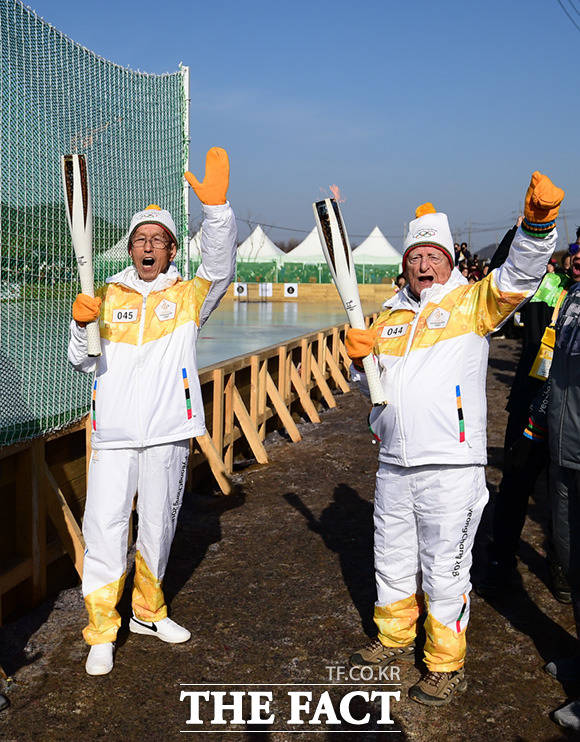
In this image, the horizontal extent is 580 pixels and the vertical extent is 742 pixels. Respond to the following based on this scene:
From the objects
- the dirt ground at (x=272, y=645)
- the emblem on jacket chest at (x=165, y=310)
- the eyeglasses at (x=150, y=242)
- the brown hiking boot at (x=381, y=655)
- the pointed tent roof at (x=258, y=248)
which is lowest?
the dirt ground at (x=272, y=645)

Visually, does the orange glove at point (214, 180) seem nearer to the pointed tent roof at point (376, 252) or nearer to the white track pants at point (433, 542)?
the white track pants at point (433, 542)

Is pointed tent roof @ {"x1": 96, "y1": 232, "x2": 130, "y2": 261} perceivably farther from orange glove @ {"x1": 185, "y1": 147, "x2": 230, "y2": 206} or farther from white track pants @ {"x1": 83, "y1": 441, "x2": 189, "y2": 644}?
white track pants @ {"x1": 83, "y1": 441, "x2": 189, "y2": 644}

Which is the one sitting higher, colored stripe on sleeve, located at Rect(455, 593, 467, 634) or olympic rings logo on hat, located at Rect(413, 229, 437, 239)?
olympic rings logo on hat, located at Rect(413, 229, 437, 239)

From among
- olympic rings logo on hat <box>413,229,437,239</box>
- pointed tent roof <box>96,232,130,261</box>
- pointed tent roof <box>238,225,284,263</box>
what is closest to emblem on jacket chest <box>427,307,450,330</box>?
olympic rings logo on hat <box>413,229,437,239</box>

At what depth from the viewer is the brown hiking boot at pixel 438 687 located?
3076 millimetres

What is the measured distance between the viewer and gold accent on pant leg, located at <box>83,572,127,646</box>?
331cm

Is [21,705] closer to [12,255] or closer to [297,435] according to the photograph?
[12,255]

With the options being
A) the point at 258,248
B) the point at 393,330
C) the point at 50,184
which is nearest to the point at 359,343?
the point at 393,330

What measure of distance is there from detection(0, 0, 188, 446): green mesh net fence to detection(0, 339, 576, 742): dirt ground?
114 cm

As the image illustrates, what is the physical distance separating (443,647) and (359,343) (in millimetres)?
1308

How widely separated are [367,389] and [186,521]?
106 inches

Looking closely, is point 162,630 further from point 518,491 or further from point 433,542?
point 518,491

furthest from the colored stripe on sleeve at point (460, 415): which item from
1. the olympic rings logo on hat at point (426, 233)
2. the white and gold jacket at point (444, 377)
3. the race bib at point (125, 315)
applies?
the race bib at point (125, 315)

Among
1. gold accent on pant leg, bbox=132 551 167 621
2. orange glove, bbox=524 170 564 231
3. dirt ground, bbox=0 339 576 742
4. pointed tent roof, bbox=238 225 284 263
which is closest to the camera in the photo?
orange glove, bbox=524 170 564 231
